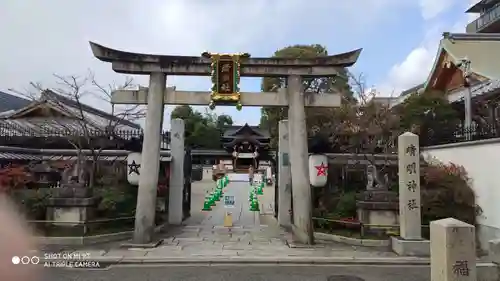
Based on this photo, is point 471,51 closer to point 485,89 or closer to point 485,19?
point 485,89

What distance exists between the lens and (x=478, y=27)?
3803 cm

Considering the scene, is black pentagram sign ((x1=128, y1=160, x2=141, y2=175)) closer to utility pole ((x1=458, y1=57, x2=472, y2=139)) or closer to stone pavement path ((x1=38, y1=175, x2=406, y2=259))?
stone pavement path ((x1=38, y1=175, x2=406, y2=259))

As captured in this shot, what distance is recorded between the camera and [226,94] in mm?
13680

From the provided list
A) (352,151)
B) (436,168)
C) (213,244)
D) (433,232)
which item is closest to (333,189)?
(352,151)

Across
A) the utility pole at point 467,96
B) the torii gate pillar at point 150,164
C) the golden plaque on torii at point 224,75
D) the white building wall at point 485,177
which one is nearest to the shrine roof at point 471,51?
the utility pole at point 467,96

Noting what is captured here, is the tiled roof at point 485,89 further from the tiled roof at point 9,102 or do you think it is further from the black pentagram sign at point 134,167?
the tiled roof at point 9,102

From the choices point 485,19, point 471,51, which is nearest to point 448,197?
point 471,51

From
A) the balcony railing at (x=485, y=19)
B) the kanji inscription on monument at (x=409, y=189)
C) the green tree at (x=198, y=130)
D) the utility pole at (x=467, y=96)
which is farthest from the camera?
the green tree at (x=198, y=130)

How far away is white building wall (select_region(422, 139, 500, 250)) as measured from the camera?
12.3 metres

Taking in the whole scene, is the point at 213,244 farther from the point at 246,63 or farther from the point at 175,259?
the point at 246,63

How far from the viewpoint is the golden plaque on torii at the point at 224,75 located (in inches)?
538

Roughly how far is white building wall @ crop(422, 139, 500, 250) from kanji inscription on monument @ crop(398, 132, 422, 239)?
97.5 inches

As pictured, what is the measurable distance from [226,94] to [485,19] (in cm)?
3512

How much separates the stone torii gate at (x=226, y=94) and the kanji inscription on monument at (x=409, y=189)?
9.52 ft
